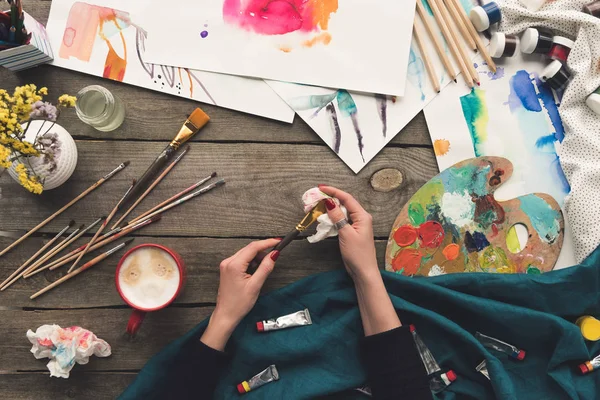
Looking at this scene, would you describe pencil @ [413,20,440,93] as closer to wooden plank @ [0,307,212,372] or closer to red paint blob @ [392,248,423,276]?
red paint blob @ [392,248,423,276]

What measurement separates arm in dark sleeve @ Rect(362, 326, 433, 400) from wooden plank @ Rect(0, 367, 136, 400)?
0.44 meters

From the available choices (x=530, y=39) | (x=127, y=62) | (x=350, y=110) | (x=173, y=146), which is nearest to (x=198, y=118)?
(x=173, y=146)

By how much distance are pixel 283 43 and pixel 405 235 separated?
421 mm

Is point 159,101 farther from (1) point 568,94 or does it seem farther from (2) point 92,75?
(1) point 568,94

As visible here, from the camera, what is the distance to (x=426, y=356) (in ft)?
2.66

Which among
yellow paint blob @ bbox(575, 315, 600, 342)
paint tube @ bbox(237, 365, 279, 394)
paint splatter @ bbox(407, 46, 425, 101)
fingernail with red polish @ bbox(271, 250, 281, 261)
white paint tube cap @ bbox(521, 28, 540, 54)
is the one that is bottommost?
paint tube @ bbox(237, 365, 279, 394)

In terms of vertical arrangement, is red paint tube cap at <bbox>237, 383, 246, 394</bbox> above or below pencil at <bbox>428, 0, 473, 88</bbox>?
below

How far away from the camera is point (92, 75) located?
34.4 inches

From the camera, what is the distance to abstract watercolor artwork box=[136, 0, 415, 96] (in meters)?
0.87

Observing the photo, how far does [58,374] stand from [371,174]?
25.6 inches

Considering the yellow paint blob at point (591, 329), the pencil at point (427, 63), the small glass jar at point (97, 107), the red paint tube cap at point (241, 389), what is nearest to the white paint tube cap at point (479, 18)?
the pencil at point (427, 63)

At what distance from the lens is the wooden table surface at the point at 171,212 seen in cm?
86

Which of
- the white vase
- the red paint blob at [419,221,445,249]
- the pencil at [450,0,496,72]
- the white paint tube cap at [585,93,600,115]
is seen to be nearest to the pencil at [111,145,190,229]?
the white vase

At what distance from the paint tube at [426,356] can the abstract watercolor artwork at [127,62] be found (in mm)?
470
